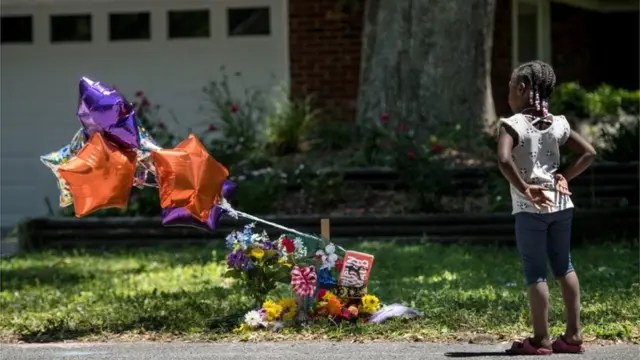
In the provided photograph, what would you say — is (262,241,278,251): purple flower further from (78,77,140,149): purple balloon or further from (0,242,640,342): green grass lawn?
(78,77,140,149): purple balloon

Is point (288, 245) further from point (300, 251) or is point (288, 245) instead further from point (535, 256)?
point (535, 256)

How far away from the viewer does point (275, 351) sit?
6.29 m

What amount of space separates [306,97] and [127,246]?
3.53 meters

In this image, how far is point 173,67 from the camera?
1391 cm

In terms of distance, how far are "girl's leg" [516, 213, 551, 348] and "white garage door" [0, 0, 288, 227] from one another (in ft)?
27.1

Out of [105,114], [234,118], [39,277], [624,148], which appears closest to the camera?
[105,114]

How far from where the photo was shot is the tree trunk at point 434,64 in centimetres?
1175

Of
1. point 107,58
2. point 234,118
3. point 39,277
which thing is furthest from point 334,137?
point 39,277

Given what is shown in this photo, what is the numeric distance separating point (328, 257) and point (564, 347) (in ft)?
5.27

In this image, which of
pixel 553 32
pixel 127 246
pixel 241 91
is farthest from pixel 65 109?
pixel 553 32

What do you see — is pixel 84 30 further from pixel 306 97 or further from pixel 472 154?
pixel 472 154

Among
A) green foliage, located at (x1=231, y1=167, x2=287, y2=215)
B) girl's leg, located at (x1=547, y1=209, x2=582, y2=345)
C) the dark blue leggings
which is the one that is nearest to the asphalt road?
girl's leg, located at (x1=547, y1=209, x2=582, y2=345)

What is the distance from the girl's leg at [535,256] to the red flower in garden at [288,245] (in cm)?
163

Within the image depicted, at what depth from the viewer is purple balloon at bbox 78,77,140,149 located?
6.55 meters
